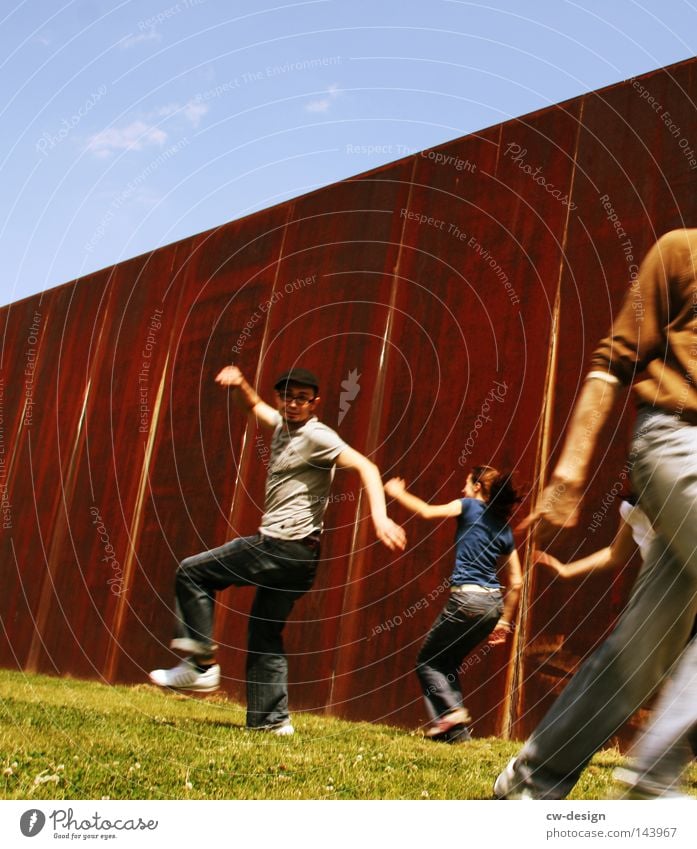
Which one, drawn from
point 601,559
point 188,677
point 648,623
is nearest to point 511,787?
point 648,623

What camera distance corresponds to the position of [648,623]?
247 cm

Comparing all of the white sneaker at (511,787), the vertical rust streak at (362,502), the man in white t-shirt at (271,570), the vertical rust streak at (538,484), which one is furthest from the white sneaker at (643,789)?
the vertical rust streak at (362,502)

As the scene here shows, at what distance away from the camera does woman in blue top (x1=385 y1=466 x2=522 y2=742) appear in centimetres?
448

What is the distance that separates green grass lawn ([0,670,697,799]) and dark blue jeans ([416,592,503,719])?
9.6 inches

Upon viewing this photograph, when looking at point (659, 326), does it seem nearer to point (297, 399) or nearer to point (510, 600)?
point (297, 399)

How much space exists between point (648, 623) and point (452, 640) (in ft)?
7.13

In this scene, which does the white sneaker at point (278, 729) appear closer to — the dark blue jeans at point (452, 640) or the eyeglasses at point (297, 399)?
the dark blue jeans at point (452, 640)

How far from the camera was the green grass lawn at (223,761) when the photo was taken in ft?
9.36

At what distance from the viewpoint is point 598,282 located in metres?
5.19

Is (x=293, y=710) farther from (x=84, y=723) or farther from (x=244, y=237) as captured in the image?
(x=244, y=237)
